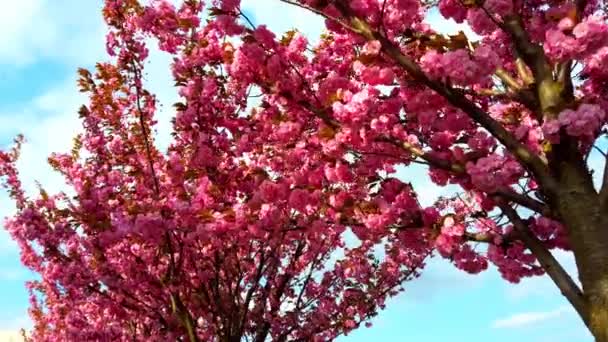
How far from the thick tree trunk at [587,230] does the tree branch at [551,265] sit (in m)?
0.13

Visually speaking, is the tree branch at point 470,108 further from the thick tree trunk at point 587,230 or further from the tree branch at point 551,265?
the tree branch at point 551,265

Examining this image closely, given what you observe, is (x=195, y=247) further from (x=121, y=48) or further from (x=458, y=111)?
(x=458, y=111)

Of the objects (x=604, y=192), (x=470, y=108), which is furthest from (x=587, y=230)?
(x=470, y=108)

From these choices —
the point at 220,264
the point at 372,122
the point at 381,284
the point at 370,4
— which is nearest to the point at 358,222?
the point at 372,122

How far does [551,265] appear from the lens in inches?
237

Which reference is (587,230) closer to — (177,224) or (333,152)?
(333,152)

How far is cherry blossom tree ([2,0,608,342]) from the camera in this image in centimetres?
589

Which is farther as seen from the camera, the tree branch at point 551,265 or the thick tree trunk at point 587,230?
the tree branch at point 551,265

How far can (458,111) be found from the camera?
6965 millimetres

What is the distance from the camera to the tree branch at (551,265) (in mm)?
5688

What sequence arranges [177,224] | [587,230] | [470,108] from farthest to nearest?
1. [177,224]
2. [470,108]
3. [587,230]

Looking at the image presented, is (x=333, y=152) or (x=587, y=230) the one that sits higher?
(x=333, y=152)

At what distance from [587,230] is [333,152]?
2.34 meters

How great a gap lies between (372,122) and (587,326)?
8.31 ft
